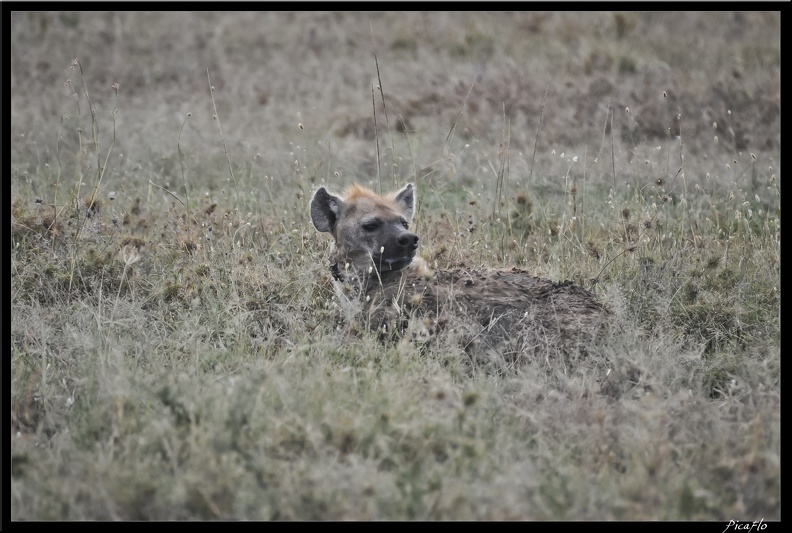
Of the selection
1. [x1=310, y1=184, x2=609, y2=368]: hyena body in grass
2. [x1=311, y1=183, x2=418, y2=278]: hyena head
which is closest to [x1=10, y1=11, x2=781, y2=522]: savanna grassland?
[x1=310, y1=184, x2=609, y2=368]: hyena body in grass

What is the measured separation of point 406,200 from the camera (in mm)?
5742

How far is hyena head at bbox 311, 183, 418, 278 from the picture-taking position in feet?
16.9

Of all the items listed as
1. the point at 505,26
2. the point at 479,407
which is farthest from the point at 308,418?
the point at 505,26

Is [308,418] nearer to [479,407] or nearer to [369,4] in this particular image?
[479,407]

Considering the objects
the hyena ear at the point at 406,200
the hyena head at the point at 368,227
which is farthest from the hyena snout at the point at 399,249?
the hyena ear at the point at 406,200

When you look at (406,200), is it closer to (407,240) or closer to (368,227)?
(368,227)

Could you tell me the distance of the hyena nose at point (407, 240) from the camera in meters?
5.03

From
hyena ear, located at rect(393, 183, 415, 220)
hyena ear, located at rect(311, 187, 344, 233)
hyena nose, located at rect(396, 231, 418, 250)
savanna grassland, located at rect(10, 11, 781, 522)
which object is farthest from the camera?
hyena ear, located at rect(393, 183, 415, 220)

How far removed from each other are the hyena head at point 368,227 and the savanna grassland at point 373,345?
10.5 inches

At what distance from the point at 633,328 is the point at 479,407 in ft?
4.08

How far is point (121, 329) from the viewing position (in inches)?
189

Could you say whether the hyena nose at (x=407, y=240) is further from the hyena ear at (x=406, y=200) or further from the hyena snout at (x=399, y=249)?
the hyena ear at (x=406, y=200)

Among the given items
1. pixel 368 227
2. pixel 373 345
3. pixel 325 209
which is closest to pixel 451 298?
pixel 373 345

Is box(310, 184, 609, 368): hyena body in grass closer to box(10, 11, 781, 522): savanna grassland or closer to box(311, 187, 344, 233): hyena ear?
box(311, 187, 344, 233): hyena ear
